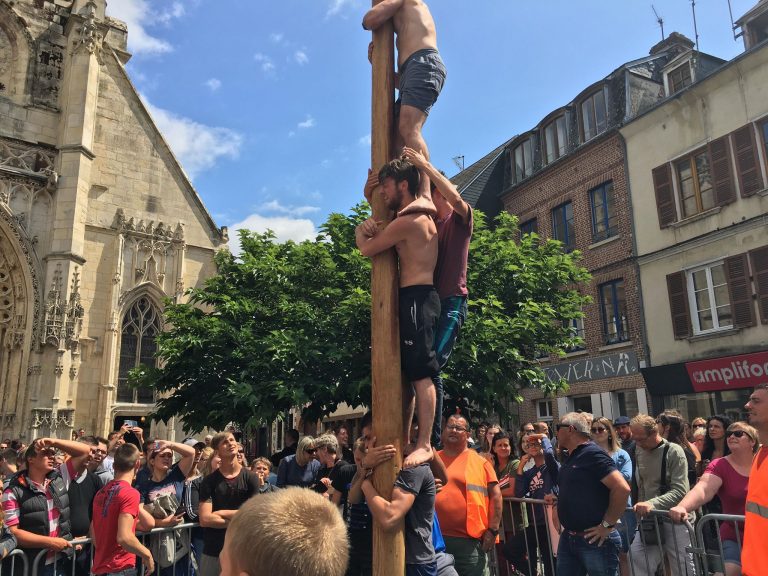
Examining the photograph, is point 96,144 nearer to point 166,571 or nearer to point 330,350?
point 330,350

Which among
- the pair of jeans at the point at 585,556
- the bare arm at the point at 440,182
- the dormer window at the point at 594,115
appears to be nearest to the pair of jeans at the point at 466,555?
the pair of jeans at the point at 585,556

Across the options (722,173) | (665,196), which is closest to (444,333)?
(722,173)

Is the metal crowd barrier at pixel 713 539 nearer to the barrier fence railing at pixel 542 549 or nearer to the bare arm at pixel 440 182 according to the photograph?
the barrier fence railing at pixel 542 549

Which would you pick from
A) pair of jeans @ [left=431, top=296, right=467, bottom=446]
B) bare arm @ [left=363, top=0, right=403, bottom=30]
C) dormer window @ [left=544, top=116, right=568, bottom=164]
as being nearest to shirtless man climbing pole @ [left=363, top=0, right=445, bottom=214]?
bare arm @ [left=363, top=0, right=403, bottom=30]

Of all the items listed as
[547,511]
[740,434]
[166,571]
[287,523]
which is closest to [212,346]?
[166,571]

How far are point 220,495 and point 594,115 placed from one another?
19795mm

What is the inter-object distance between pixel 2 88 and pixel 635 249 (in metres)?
20.4

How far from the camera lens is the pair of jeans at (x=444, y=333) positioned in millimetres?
3193

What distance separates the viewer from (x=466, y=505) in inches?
205

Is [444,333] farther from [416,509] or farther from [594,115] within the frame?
[594,115]

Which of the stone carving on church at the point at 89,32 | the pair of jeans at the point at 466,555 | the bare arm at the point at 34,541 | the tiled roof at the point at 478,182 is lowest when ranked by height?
the pair of jeans at the point at 466,555

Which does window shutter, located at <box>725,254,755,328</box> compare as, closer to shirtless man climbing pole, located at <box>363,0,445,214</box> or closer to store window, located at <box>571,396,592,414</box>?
store window, located at <box>571,396,592,414</box>

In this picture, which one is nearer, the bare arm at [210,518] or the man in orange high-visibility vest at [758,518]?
the man in orange high-visibility vest at [758,518]

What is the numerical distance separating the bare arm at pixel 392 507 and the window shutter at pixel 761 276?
15353 millimetres
